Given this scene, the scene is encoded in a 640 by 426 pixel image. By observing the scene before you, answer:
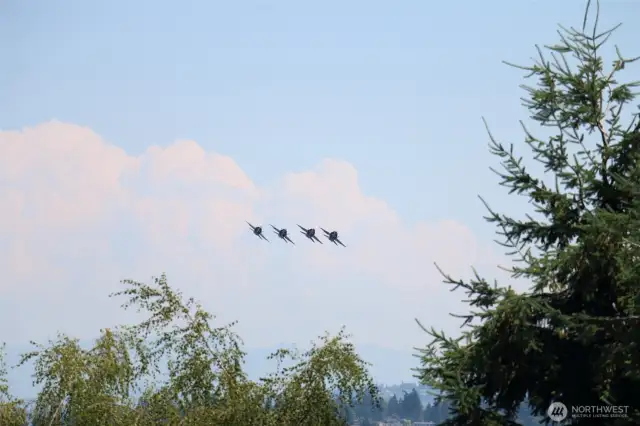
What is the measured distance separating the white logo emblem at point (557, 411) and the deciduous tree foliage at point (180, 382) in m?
5.37

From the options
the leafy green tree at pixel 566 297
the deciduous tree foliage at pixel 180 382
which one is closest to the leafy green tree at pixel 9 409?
the deciduous tree foliage at pixel 180 382

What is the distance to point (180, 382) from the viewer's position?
2023 centimetres

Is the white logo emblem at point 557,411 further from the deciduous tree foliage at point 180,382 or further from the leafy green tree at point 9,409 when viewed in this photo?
the leafy green tree at point 9,409

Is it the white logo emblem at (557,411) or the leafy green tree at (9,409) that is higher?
the leafy green tree at (9,409)

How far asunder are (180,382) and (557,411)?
8.27m

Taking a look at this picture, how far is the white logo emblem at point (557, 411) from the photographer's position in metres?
14.9

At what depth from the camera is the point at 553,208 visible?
16250mm

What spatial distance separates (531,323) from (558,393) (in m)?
1.11

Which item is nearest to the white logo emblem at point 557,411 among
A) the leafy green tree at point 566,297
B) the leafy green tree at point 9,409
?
the leafy green tree at point 566,297

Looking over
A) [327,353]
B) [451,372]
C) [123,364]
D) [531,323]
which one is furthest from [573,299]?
[123,364]

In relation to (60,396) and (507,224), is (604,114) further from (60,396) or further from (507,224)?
(60,396)

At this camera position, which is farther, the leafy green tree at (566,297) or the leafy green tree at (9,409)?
the leafy green tree at (9,409)

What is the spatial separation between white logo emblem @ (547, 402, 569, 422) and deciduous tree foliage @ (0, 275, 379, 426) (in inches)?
211

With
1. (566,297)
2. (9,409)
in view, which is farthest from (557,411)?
(9,409)
